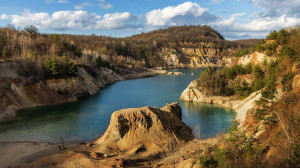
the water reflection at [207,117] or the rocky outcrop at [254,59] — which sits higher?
the rocky outcrop at [254,59]

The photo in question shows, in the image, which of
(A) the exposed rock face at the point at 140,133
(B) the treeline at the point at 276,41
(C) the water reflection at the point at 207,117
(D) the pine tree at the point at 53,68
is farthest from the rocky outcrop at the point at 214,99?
(D) the pine tree at the point at 53,68

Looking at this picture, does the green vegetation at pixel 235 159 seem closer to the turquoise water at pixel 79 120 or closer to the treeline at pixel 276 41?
the turquoise water at pixel 79 120

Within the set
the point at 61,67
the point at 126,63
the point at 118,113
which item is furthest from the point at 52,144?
the point at 126,63

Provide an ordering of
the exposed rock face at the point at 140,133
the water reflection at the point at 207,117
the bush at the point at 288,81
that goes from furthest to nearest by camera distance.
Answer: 1. the water reflection at the point at 207,117
2. the bush at the point at 288,81
3. the exposed rock face at the point at 140,133

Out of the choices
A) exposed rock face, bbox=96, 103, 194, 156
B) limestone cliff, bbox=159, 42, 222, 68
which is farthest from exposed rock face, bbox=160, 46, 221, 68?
exposed rock face, bbox=96, 103, 194, 156

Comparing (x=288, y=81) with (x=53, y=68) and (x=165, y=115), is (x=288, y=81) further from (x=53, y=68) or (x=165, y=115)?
(x=53, y=68)

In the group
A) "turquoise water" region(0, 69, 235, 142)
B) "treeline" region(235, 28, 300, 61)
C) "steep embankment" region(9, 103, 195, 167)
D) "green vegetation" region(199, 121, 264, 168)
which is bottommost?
"turquoise water" region(0, 69, 235, 142)

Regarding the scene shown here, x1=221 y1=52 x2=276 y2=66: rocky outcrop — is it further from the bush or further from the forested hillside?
the bush

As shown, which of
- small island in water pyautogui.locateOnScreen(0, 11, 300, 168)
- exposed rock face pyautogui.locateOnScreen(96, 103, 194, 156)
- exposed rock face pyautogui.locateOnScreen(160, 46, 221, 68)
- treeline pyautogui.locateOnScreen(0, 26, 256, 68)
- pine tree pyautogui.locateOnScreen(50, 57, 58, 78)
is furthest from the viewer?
exposed rock face pyautogui.locateOnScreen(160, 46, 221, 68)
